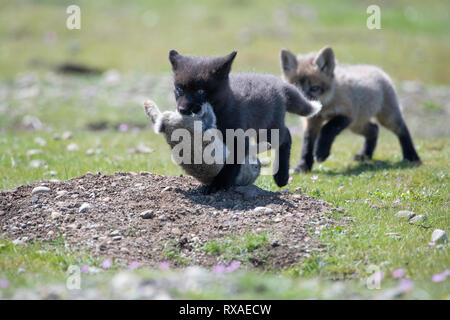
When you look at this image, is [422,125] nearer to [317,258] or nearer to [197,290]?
[317,258]

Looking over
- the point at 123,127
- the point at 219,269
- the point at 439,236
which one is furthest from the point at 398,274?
the point at 123,127

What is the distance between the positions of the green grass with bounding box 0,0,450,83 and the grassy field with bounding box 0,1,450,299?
0.10 metres

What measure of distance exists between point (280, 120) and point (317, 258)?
2909 mm

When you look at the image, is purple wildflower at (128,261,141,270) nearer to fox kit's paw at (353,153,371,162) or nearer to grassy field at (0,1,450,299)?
grassy field at (0,1,450,299)

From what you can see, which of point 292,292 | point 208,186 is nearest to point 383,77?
point 208,186

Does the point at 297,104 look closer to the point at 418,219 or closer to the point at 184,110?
the point at 184,110

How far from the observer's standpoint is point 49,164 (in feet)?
32.6

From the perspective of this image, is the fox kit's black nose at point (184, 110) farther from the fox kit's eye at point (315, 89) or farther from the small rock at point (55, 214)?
the fox kit's eye at point (315, 89)

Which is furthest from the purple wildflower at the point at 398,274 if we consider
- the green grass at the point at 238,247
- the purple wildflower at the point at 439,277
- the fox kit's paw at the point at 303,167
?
the fox kit's paw at the point at 303,167

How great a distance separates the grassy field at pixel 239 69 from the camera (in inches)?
206

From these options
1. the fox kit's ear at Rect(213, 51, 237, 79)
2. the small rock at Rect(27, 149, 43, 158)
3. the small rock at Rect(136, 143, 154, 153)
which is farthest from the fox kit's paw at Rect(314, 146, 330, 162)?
the small rock at Rect(27, 149, 43, 158)

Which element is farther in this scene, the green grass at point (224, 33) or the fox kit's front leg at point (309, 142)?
the green grass at point (224, 33)

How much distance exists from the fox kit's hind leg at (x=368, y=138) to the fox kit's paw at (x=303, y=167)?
159 cm

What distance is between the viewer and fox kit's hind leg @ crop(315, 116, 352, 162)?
32.9ft
